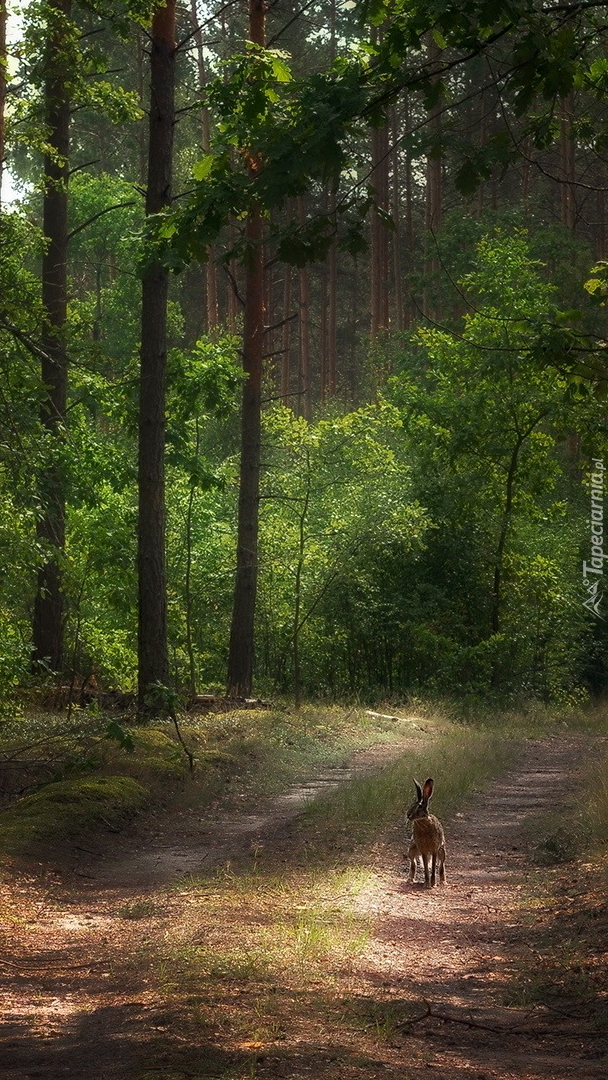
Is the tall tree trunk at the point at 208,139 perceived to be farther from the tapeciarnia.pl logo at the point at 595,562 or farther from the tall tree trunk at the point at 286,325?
the tapeciarnia.pl logo at the point at 595,562

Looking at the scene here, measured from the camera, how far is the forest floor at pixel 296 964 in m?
5.50

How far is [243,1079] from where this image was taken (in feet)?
16.4

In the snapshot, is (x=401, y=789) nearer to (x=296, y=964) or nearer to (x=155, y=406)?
(x=155, y=406)

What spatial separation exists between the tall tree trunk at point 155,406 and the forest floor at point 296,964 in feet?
18.6

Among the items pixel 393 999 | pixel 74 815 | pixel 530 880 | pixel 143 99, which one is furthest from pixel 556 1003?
pixel 143 99

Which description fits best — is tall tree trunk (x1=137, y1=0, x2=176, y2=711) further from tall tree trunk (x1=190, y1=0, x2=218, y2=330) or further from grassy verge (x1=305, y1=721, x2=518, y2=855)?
tall tree trunk (x1=190, y1=0, x2=218, y2=330)

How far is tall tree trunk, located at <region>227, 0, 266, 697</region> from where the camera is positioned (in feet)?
80.1

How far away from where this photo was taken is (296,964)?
7008mm

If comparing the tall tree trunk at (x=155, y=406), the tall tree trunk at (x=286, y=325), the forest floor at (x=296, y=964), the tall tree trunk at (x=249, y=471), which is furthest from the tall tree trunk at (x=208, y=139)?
the forest floor at (x=296, y=964)

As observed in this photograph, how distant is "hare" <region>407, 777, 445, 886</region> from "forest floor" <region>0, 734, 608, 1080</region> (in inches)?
7.5

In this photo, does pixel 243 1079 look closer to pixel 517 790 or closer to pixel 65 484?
pixel 517 790

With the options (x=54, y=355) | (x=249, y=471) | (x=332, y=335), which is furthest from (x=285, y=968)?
(x=332, y=335)

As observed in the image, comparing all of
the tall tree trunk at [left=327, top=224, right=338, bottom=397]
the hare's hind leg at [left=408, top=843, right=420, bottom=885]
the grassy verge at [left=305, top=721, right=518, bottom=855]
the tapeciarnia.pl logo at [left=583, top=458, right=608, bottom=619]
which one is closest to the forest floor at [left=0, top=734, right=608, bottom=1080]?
the hare's hind leg at [left=408, top=843, right=420, bottom=885]

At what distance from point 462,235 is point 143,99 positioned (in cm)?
1524
